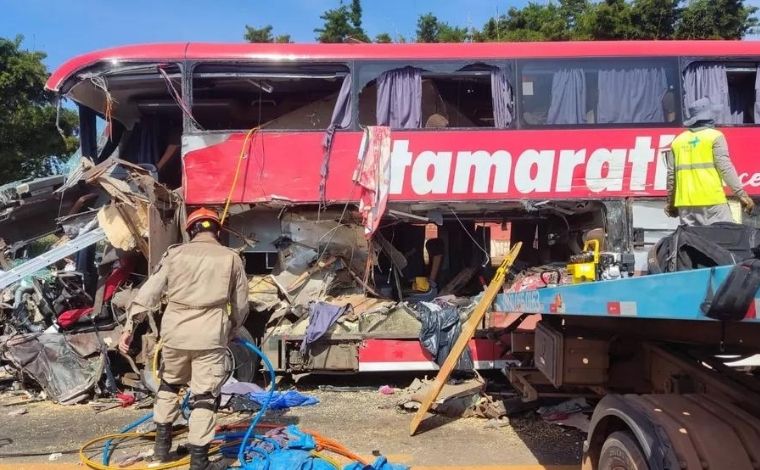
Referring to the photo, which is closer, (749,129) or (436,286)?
(749,129)

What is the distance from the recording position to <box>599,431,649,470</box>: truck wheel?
246 centimetres

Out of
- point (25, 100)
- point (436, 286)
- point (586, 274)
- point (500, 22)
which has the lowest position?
point (436, 286)

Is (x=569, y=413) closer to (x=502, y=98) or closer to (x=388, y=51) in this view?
(x=502, y=98)

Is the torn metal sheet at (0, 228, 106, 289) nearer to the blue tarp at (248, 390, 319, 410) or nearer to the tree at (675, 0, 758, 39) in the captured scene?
the blue tarp at (248, 390, 319, 410)

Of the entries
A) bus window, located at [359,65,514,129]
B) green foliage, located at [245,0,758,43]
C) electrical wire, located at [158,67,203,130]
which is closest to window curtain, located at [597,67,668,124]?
bus window, located at [359,65,514,129]

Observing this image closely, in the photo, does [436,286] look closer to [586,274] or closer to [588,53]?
[588,53]

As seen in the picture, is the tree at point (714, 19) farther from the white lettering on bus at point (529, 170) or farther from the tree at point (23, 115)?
the tree at point (23, 115)

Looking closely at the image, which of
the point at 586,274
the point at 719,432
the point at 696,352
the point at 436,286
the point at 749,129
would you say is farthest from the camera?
the point at 436,286

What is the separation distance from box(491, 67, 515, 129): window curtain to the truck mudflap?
466 cm

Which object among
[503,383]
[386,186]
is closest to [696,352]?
[503,383]

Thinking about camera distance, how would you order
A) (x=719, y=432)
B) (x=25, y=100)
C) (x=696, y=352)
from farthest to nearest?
(x=25, y=100) < (x=696, y=352) < (x=719, y=432)

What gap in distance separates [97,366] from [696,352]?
226 inches

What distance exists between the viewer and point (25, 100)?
62.6ft

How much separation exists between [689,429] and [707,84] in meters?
5.73
